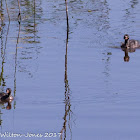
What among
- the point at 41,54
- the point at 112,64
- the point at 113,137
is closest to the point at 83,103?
the point at 113,137

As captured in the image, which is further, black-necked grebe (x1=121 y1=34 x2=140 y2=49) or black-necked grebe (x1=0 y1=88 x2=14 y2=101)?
black-necked grebe (x1=121 y1=34 x2=140 y2=49)

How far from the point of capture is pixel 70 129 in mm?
10242

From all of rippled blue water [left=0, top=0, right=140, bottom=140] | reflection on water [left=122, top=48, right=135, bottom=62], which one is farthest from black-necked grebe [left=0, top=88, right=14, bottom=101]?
reflection on water [left=122, top=48, right=135, bottom=62]

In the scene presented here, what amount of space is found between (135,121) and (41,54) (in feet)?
18.6

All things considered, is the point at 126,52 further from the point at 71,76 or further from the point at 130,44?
the point at 71,76

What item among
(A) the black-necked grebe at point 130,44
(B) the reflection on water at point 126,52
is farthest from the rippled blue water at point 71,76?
(A) the black-necked grebe at point 130,44

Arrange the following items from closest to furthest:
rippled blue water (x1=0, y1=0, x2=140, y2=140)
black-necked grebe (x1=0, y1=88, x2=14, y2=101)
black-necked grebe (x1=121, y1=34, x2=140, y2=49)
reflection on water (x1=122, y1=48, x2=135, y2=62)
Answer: rippled blue water (x1=0, y1=0, x2=140, y2=140) < black-necked grebe (x1=0, y1=88, x2=14, y2=101) < reflection on water (x1=122, y1=48, x2=135, y2=62) < black-necked grebe (x1=121, y1=34, x2=140, y2=49)

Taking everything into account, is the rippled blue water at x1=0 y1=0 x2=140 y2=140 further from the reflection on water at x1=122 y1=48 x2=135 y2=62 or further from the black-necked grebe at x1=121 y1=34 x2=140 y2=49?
the black-necked grebe at x1=121 y1=34 x2=140 y2=49

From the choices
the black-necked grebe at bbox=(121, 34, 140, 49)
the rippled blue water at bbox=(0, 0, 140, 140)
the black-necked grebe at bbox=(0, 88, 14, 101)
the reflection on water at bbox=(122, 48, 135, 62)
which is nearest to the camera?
the rippled blue water at bbox=(0, 0, 140, 140)

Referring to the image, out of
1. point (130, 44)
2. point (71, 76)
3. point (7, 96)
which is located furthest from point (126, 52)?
point (7, 96)

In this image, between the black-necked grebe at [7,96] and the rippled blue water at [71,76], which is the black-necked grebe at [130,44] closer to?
the rippled blue water at [71,76]

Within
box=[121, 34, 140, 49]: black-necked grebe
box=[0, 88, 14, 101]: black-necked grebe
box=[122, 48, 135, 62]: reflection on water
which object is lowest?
box=[0, 88, 14, 101]: black-necked grebe

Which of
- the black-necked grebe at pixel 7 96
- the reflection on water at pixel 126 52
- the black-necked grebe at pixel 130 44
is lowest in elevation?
the black-necked grebe at pixel 7 96

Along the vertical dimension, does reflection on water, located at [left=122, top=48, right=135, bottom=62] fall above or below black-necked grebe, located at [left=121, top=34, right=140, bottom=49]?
below
